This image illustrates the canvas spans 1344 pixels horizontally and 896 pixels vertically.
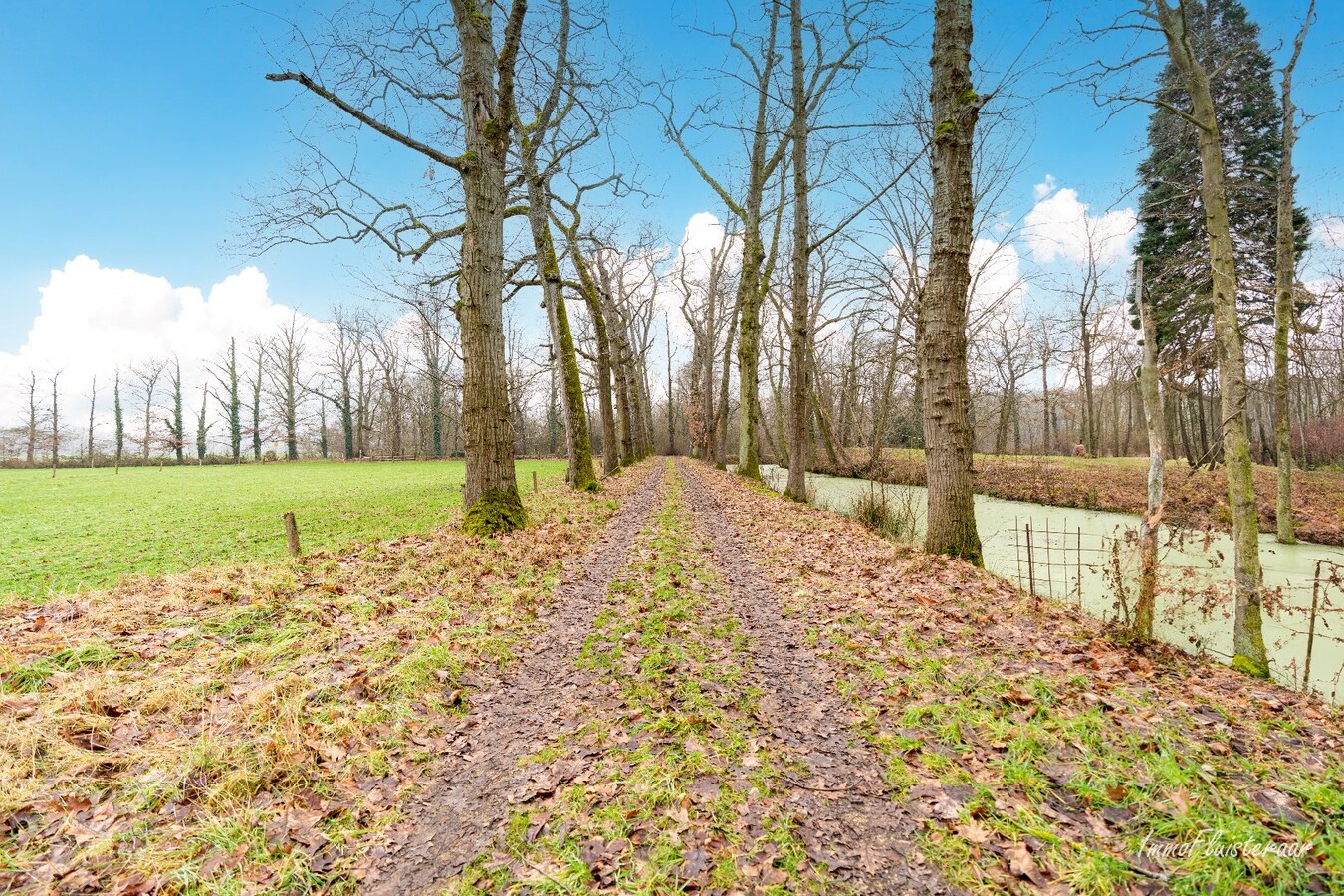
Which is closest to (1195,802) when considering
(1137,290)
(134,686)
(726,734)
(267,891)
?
(726,734)

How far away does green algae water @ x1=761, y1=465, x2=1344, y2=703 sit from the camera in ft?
15.8

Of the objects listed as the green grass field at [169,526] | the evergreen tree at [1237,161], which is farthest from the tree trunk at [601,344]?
the evergreen tree at [1237,161]

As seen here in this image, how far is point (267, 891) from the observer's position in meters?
2.12

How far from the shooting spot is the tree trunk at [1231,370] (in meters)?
4.58

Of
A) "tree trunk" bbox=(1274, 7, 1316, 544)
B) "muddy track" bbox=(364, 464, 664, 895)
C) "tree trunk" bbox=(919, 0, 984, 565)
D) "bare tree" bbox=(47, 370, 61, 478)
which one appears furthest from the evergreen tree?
"bare tree" bbox=(47, 370, 61, 478)

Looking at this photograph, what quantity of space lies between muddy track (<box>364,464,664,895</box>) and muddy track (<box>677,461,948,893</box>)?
1.31m

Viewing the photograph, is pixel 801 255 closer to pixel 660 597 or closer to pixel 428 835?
pixel 660 597

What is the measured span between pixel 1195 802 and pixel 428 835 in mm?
3520

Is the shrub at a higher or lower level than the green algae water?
higher

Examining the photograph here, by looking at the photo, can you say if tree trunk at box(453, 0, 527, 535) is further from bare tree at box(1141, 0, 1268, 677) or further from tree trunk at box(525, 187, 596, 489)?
bare tree at box(1141, 0, 1268, 677)

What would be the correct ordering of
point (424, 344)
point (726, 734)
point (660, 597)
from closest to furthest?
point (726, 734) < point (660, 597) < point (424, 344)

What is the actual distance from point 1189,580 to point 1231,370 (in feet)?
10.6

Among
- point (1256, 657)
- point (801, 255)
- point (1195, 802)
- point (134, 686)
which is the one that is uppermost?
point (801, 255)

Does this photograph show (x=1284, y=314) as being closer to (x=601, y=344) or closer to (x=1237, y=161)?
(x=1237, y=161)
